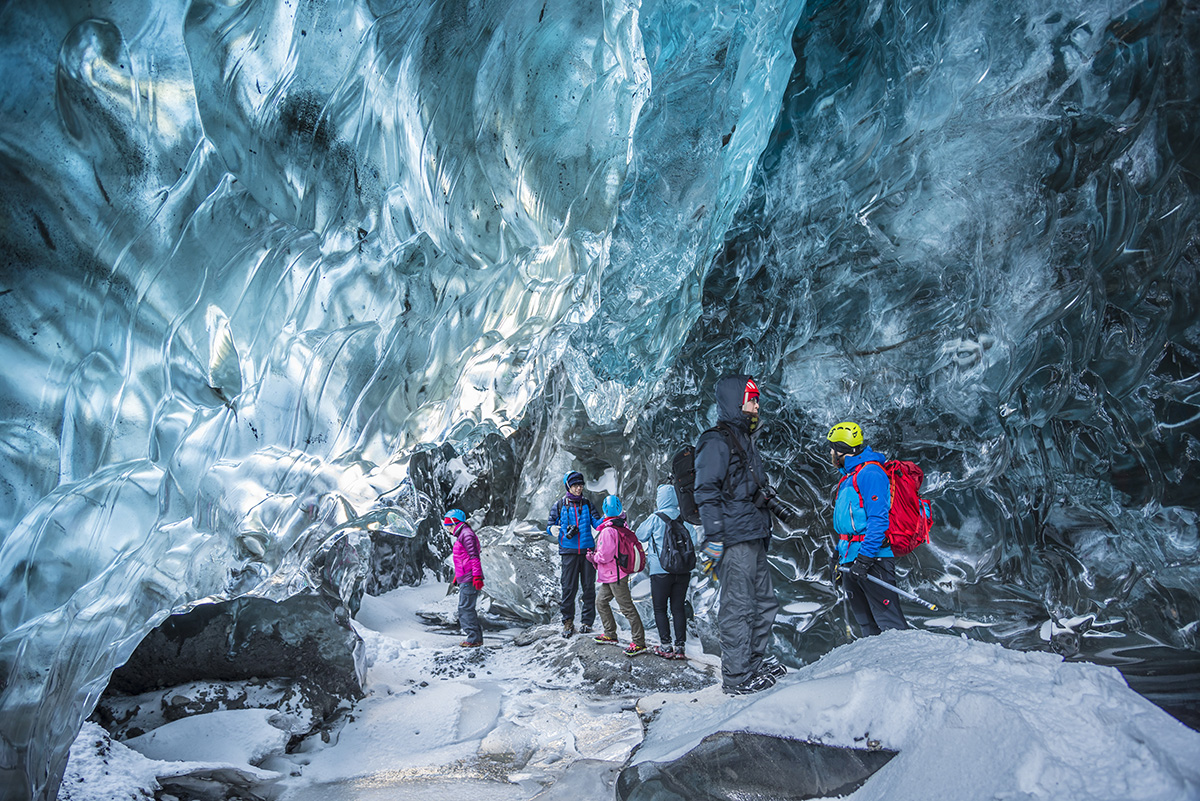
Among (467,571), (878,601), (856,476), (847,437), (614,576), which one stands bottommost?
(467,571)

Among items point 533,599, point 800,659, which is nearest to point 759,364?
point 800,659

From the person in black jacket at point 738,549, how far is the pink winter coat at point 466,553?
3.79 metres

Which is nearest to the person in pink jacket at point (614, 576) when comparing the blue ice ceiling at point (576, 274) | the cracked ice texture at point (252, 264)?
the blue ice ceiling at point (576, 274)

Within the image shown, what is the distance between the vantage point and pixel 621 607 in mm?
6113

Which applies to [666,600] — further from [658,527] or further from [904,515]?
[904,515]

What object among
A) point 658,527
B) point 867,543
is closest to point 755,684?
point 867,543

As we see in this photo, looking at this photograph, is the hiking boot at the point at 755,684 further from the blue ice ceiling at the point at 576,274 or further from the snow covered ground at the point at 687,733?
the blue ice ceiling at the point at 576,274

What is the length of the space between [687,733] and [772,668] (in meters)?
0.99

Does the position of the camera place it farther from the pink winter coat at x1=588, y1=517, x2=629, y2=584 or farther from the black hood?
the pink winter coat at x1=588, y1=517, x2=629, y2=584

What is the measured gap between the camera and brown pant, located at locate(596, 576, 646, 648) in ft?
19.5

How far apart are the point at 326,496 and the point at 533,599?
5.68 metres

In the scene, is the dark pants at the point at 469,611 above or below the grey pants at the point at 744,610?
below

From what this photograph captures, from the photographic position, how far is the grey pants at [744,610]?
391cm

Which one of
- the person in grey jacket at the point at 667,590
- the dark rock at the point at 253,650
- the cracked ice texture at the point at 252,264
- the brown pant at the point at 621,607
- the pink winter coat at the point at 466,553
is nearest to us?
the cracked ice texture at the point at 252,264
